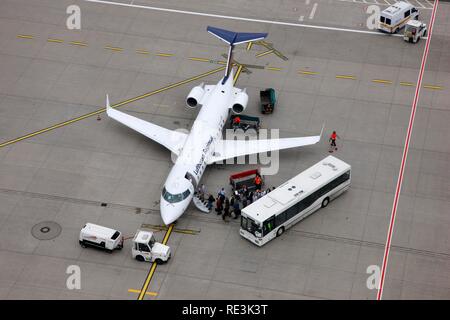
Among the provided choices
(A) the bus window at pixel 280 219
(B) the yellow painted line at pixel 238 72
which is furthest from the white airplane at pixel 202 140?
(A) the bus window at pixel 280 219

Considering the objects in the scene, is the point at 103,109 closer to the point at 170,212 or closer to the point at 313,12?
the point at 170,212

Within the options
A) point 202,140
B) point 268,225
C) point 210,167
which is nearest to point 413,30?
point 210,167

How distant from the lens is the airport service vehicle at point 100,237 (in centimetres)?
6581

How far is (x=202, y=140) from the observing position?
242 feet

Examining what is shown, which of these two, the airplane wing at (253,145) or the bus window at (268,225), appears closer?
the bus window at (268,225)

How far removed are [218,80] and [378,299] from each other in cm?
3141

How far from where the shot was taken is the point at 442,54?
299 feet

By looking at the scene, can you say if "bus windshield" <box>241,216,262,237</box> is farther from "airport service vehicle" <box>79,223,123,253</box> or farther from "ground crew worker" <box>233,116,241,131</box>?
"ground crew worker" <box>233,116,241,131</box>

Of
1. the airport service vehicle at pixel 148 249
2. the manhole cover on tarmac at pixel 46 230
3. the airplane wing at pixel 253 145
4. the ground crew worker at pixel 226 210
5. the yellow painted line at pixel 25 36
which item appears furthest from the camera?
the yellow painted line at pixel 25 36

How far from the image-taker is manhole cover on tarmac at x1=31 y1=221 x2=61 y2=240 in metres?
68.2

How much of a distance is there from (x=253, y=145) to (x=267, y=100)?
26.0 feet

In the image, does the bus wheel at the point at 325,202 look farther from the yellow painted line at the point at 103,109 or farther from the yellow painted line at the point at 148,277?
the yellow painted line at the point at 103,109

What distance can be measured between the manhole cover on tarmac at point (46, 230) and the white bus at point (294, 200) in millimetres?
14019
